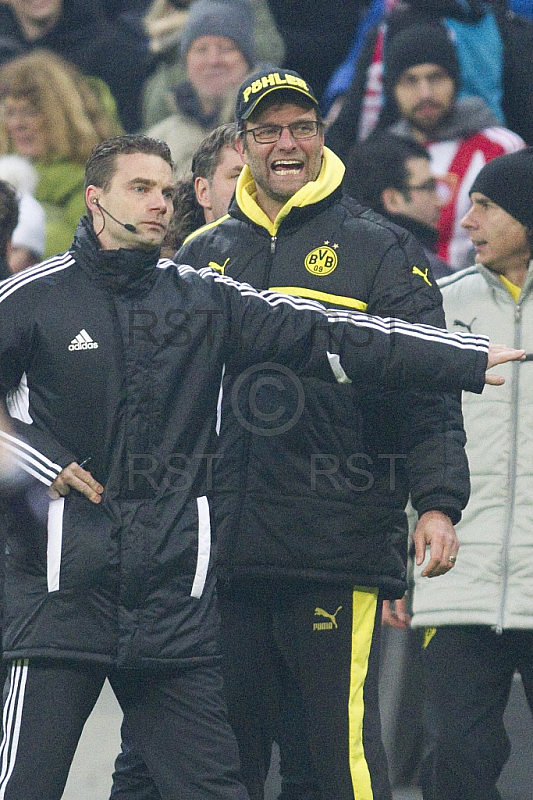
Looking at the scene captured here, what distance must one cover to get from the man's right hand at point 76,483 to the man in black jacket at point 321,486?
570 mm

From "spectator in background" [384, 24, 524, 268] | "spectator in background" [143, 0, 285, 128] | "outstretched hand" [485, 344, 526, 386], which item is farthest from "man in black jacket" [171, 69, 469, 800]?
"spectator in background" [143, 0, 285, 128]

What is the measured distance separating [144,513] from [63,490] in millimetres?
197

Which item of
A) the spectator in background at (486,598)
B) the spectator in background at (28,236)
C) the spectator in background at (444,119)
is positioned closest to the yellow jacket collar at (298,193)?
the spectator in background at (486,598)

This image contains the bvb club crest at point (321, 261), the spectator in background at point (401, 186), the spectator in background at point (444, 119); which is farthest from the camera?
the spectator in background at point (444, 119)

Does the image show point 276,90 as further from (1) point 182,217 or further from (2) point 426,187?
(2) point 426,187

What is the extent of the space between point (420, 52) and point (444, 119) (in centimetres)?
34

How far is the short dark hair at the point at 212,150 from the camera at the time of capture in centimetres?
522

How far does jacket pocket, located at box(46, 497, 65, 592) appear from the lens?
373 centimetres

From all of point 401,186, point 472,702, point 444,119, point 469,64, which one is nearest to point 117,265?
point 472,702

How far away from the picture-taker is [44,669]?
12.3ft

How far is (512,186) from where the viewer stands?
16.4ft

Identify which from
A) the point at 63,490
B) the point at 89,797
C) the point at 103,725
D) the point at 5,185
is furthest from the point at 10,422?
the point at 103,725

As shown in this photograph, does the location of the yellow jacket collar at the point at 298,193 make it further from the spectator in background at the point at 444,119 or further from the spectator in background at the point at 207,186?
the spectator in background at the point at 444,119

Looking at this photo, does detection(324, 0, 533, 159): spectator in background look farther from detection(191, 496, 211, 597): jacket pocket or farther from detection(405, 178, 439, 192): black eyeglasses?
detection(191, 496, 211, 597): jacket pocket
